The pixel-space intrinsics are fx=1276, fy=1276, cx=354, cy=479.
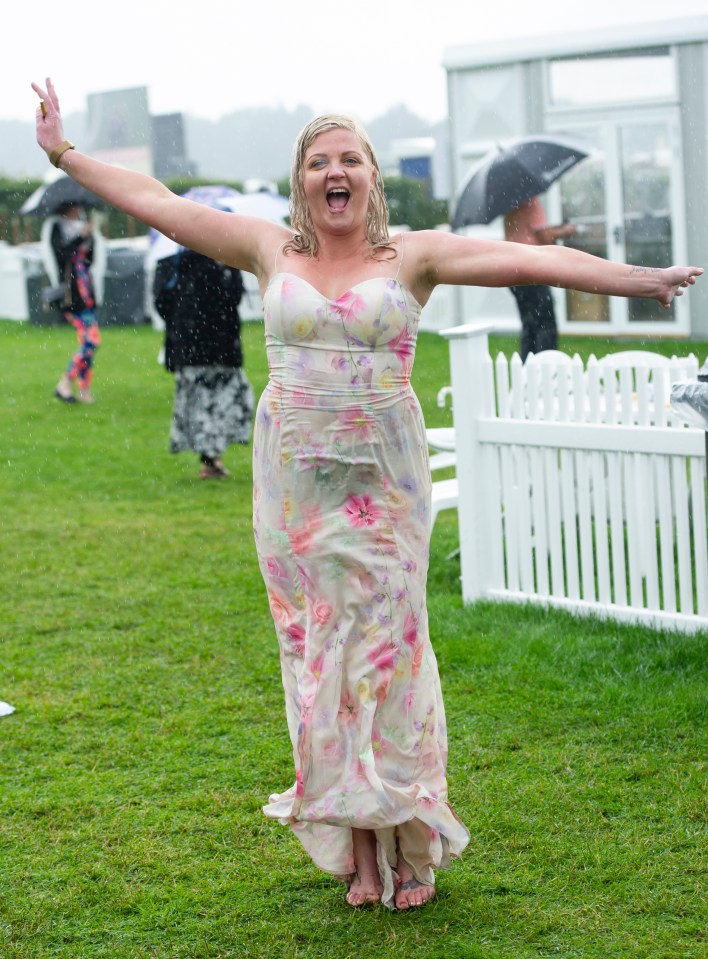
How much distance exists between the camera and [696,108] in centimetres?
1725

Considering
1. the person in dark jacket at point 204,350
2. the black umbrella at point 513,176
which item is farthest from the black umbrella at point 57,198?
the black umbrella at point 513,176

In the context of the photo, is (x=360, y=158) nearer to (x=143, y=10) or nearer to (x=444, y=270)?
(x=444, y=270)

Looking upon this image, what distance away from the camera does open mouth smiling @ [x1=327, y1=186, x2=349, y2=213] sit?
3.30 metres

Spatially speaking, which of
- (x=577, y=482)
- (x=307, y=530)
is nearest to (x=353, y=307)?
(x=307, y=530)

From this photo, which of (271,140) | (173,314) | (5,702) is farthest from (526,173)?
(271,140)

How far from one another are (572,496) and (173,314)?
15.7 feet

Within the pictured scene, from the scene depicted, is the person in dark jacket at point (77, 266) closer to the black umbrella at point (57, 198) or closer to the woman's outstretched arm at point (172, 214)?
the black umbrella at point (57, 198)

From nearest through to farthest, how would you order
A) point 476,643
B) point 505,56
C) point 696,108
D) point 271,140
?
point 476,643 → point 696,108 → point 505,56 → point 271,140

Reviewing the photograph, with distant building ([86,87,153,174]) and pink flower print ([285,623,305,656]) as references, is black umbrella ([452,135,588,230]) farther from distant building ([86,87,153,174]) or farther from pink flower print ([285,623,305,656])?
distant building ([86,87,153,174])

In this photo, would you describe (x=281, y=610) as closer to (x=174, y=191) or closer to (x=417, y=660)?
(x=417, y=660)

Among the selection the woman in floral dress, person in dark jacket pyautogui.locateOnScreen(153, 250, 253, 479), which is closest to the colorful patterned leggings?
person in dark jacket pyautogui.locateOnScreen(153, 250, 253, 479)

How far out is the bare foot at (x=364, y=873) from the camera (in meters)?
3.57

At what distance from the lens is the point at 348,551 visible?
3393mm

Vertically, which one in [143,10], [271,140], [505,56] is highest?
[143,10]
